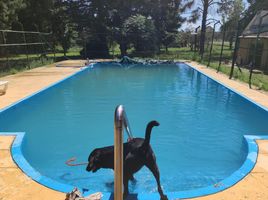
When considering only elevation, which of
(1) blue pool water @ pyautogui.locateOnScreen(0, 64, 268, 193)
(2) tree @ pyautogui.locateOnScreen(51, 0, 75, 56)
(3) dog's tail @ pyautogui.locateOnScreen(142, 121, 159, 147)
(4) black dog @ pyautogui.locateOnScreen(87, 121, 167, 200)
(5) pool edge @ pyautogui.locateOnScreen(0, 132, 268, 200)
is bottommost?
(1) blue pool water @ pyautogui.locateOnScreen(0, 64, 268, 193)

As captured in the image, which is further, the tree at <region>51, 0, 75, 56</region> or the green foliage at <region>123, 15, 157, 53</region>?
the tree at <region>51, 0, 75, 56</region>

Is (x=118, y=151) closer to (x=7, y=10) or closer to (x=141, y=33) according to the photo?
(x=7, y=10)

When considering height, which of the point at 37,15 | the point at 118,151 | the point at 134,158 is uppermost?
the point at 37,15

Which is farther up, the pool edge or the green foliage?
the green foliage

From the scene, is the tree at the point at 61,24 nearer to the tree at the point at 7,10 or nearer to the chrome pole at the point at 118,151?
the tree at the point at 7,10

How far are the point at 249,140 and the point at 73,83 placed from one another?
313 inches

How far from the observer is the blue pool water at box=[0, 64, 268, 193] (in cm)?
390

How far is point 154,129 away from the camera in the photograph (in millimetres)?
5715

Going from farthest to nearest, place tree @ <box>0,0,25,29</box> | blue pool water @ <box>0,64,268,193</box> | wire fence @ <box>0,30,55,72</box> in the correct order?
tree @ <box>0,0,25,29</box>, wire fence @ <box>0,30,55,72</box>, blue pool water @ <box>0,64,268,193</box>

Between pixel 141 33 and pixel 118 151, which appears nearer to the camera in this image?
pixel 118 151

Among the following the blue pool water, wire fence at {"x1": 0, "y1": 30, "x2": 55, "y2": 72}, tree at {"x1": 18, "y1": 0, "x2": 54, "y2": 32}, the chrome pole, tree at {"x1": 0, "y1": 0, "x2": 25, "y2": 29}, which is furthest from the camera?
tree at {"x1": 18, "y1": 0, "x2": 54, "y2": 32}

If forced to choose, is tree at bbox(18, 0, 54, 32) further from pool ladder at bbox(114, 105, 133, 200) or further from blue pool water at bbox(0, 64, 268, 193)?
pool ladder at bbox(114, 105, 133, 200)

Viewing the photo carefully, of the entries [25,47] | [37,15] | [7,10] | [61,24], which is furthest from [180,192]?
[61,24]

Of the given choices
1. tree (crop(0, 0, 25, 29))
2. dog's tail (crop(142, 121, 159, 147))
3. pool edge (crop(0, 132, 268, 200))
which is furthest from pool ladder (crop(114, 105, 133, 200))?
tree (crop(0, 0, 25, 29))
